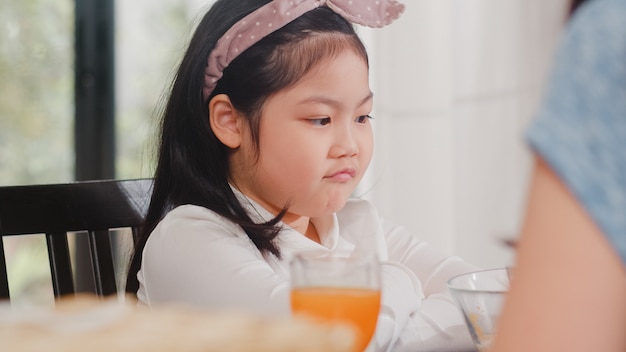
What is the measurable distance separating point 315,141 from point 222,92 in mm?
194

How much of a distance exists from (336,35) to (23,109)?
2014 mm

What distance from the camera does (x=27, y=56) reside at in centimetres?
322

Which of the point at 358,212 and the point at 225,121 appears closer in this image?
the point at 225,121

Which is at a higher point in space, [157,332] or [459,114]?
[157,332]

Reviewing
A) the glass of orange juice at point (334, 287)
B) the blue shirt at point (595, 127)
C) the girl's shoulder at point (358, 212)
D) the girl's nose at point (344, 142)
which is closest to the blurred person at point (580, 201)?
the blue shirt at point (595, 127)

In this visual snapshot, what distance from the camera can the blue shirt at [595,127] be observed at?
1.68 feet

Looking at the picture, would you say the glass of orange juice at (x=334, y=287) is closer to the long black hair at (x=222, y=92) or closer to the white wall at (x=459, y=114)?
the long black hair at (x=222, y=92)

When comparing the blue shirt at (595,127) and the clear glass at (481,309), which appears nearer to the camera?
the blue shirt at (595,127)

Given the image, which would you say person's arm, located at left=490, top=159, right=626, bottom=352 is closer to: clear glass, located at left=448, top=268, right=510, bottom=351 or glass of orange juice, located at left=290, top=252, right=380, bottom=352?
glass of orange juice, located at left=290, top=252, right=380, bottom=352

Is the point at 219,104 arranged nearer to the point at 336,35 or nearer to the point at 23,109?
the point at 336,35

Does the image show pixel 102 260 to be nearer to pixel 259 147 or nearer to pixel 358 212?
pixel 259 147

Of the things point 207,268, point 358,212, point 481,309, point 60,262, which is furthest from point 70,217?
point 481,309

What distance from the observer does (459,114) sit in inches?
120

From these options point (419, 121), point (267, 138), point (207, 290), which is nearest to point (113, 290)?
point (207, 290)
